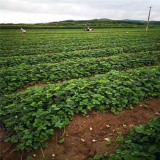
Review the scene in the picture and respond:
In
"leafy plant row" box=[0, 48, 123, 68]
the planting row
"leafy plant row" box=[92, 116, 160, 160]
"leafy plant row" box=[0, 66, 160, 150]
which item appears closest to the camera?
"leafy plant row" box=[92, 116, 160, 160]

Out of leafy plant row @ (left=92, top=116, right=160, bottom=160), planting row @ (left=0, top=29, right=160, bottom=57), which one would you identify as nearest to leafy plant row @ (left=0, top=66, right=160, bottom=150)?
leafy plant row @ (left=92, top=116, right=160, bottom=160)

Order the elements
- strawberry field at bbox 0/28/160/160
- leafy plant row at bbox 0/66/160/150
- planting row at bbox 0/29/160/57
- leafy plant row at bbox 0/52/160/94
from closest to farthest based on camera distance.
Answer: strawberry field at bbox 0/28/160/160 < leafy plant row at bbox 0/66/160/150 < leafy plant row at bbox 0/52/160/94 < planting row at bbox 0/29/160/57

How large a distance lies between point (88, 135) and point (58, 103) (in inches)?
47.6

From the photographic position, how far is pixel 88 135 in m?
2.96

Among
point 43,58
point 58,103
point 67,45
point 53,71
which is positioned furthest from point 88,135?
point 67,45

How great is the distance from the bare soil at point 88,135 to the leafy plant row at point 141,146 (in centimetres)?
26

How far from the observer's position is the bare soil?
2.50 m

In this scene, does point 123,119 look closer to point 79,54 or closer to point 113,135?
point 113,135

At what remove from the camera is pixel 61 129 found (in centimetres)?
306

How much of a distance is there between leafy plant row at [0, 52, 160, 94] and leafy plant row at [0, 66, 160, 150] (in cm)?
147

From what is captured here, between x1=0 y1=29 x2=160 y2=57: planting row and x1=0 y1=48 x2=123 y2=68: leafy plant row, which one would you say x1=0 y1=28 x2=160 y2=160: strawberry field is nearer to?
x1=0 y1=48 x2=123 y2=68: leafy plant row

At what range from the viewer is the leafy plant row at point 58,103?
2.75 m

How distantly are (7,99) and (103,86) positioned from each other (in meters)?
3.25

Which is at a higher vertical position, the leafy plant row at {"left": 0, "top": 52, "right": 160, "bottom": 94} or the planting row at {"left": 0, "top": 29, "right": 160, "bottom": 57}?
the planting row at {"left": 0, "top": 29, "right": 160, "bottom": 57}
